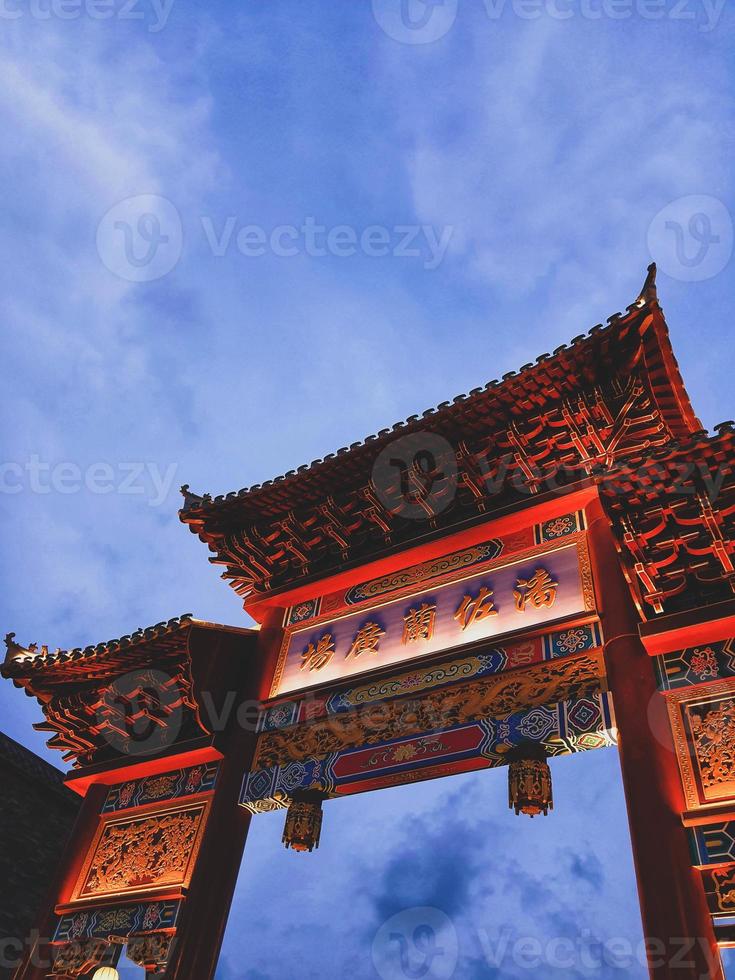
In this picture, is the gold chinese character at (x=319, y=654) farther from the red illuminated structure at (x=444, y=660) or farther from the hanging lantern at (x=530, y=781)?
the hanging lantern at (x=530, y=781)

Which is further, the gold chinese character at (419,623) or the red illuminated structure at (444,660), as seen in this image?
the gold chinese character at (419,623)

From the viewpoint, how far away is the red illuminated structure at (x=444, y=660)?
19.8 feet

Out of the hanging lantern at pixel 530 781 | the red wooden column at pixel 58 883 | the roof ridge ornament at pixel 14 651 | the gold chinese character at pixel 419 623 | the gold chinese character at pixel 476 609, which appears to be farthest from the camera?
the roof ridge ornament at pixel 14 651

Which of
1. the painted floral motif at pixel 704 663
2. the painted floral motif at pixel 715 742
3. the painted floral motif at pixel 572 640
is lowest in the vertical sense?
the painted floral motif at pixel 715 742

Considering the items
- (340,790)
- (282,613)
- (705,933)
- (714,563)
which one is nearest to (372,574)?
(282,613)

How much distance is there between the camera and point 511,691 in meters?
7.25

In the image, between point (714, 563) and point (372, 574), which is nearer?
point (714, 563)

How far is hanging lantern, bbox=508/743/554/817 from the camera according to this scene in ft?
21.1

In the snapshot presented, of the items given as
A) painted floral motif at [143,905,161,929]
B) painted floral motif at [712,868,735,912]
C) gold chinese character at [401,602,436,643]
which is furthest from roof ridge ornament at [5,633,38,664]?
painted floral motif at [712,868,735,912]

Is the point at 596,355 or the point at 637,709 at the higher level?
the point at 596,355

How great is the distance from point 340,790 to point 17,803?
30.3 feet

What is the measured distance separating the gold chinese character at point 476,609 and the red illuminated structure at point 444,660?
25mm

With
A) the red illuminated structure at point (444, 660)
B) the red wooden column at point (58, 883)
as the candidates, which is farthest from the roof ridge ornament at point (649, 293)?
the red wooden column at point (58, 883)

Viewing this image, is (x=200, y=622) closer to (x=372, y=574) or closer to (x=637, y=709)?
(x=372, y=574)
